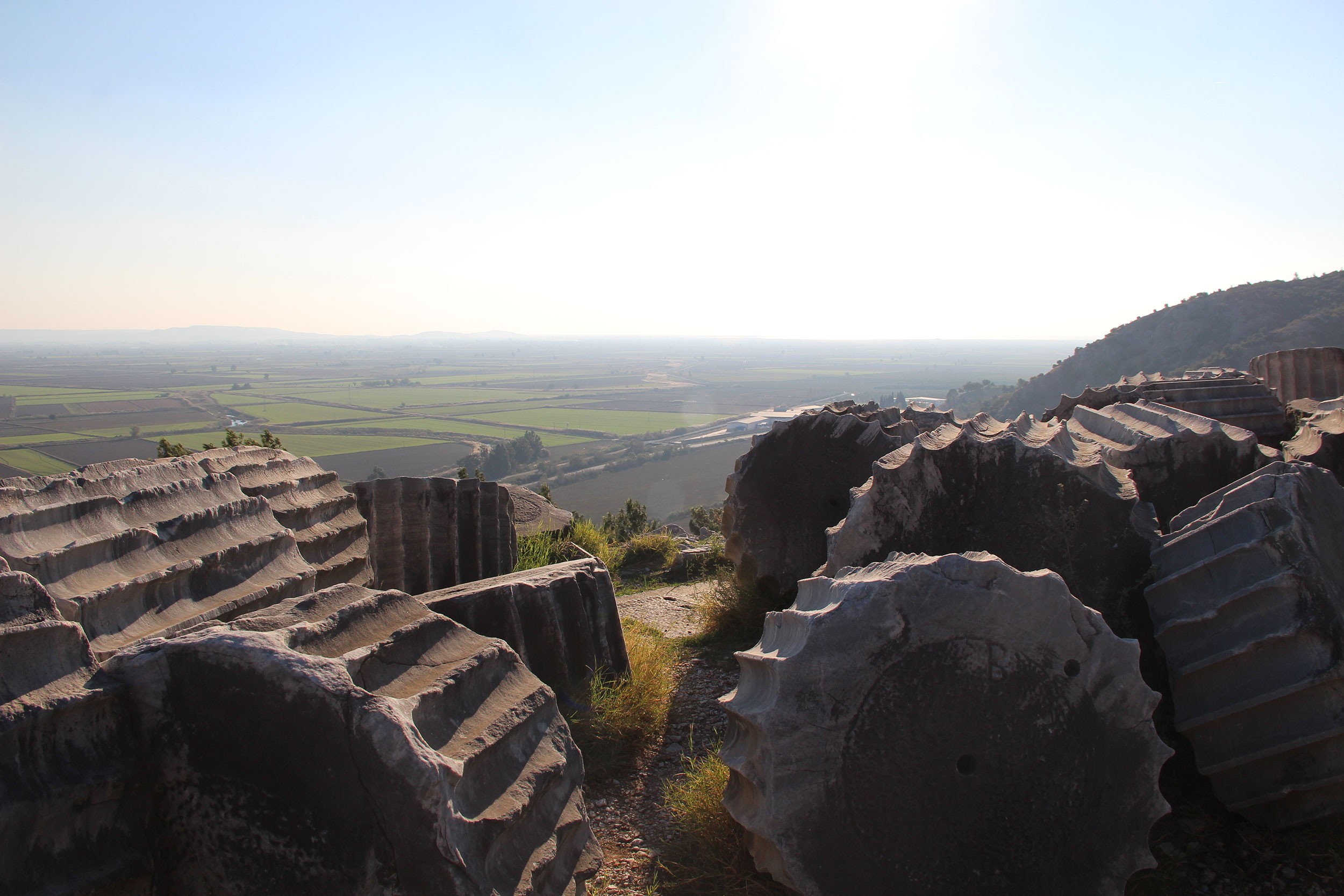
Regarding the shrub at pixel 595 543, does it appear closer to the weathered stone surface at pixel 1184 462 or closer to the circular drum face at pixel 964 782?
the weathered stone surface at pixel 1184 462

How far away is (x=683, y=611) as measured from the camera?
24.1ft

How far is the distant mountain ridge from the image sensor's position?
44.2 m

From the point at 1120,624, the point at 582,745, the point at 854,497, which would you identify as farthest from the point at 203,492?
the point at 1120,624

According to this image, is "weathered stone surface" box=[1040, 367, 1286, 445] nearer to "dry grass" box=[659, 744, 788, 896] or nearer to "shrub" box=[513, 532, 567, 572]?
"dry grass" box=[659, 744, 788, 896]

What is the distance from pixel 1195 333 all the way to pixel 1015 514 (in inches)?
2199

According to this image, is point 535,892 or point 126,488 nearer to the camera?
point 535,892

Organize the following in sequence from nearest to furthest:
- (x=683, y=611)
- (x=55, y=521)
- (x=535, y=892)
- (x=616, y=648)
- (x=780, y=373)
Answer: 1. (x=535, y=892)
2. (x=55, y=521)
3. (x=616, y=648)
4. (x=683, y=611)
5. (x=780, y=373)

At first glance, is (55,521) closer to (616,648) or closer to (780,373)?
(616,648)

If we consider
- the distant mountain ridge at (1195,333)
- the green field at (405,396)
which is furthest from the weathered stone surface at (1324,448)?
the green field at (405,396)

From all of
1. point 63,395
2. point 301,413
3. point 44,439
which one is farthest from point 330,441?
point 63,395

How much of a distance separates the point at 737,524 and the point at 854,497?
2253 millimetres

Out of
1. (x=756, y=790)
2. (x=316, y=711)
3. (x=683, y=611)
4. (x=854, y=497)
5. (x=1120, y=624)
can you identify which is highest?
(x=854, y=497)

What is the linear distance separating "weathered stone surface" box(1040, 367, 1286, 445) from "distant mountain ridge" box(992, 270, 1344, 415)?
1545 inches

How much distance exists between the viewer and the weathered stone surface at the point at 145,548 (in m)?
2.69
